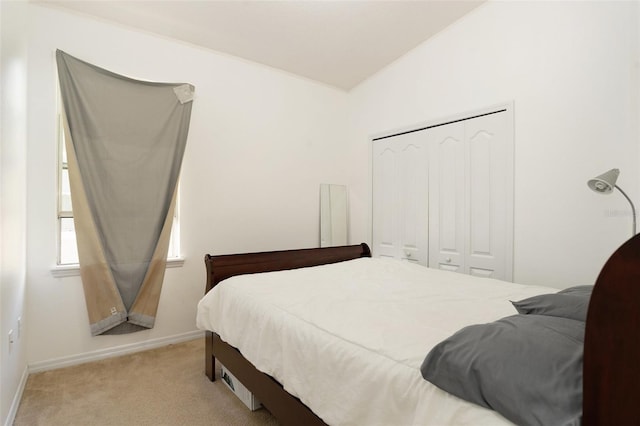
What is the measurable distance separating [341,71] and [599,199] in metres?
2.77

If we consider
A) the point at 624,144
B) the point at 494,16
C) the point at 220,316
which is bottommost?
the point at 220,316

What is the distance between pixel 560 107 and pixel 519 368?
222 centimetres

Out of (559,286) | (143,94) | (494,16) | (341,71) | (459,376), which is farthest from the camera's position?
(341,71)

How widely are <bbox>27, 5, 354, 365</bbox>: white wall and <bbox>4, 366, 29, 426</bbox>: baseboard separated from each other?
0.19 m

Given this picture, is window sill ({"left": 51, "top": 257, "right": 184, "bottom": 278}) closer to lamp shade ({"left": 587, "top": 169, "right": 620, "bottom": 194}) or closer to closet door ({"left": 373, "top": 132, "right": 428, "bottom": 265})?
closet door ({"left": 373, "top": 132, "right": 428, "bottom": 265})

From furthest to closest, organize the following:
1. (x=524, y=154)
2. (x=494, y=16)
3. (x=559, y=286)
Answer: (x=494, y=16), (x=524, y=154), (x=559, y=286)

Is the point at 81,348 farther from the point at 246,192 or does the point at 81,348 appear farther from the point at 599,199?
the point at 599,199

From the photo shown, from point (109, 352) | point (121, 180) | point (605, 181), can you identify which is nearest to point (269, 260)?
point (121, 180)

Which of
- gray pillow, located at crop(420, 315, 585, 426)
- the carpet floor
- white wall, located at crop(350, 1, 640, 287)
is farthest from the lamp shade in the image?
the carpet floor

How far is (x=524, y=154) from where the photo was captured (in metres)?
2.49

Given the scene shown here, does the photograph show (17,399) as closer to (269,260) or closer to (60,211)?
(60,211)

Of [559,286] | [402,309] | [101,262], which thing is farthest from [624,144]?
[101,262]

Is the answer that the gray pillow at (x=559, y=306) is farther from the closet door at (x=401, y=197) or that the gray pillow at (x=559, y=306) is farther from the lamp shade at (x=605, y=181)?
the closet door at (x=401, y=197)

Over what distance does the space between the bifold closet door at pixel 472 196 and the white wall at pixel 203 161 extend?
1.41 m
